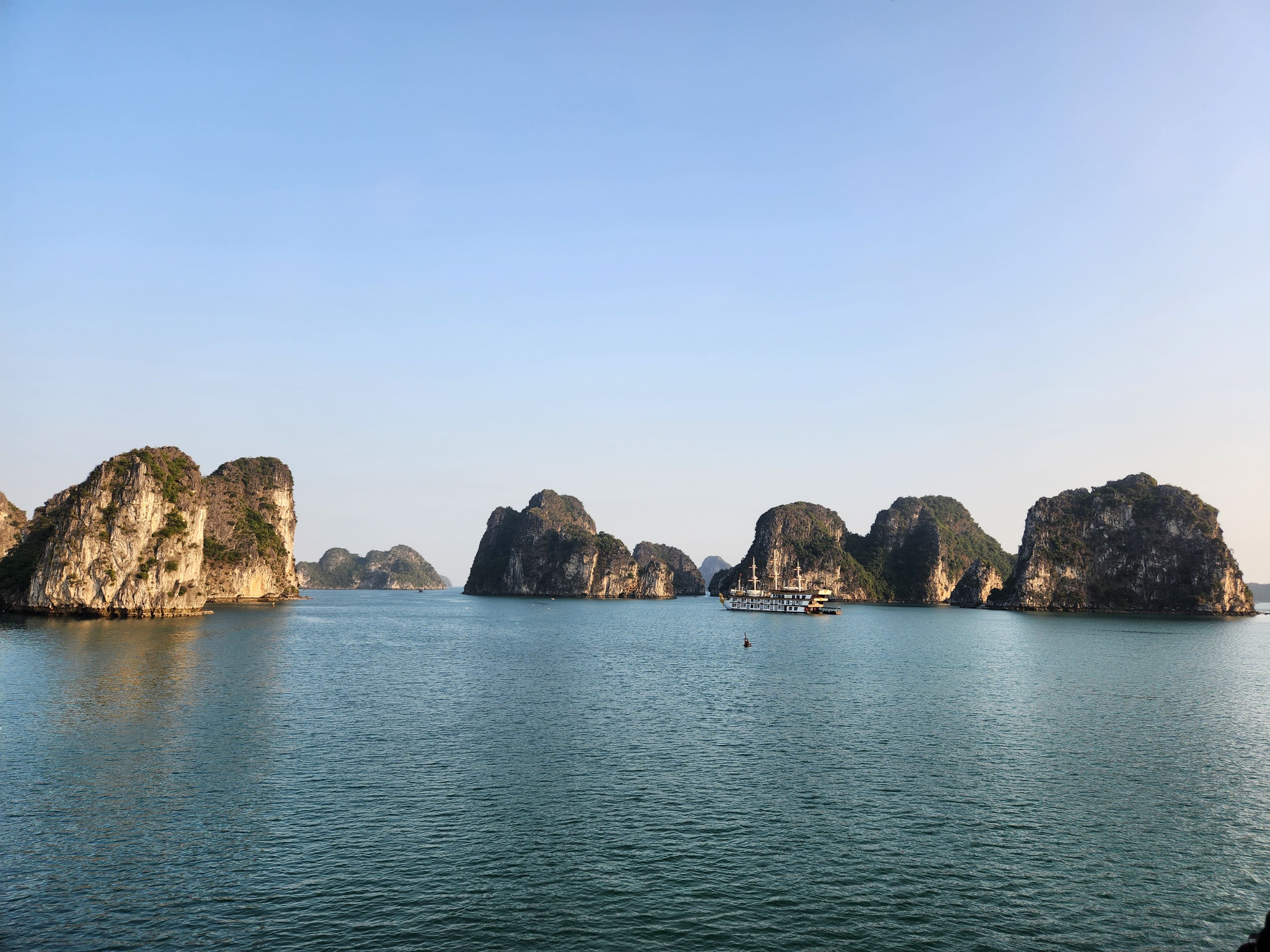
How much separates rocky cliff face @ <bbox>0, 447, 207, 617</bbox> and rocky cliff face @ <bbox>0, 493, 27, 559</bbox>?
33.2m

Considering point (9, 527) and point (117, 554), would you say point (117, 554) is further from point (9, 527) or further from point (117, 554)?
point (9, 527)

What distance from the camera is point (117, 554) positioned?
14638 cm

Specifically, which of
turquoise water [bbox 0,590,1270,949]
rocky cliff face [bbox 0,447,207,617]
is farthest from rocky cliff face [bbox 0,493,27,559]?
turquoise water [bbox 0,590,1270,949]

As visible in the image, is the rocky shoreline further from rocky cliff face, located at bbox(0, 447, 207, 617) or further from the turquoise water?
the turquoise water

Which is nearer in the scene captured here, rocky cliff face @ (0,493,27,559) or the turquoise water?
the turquoise water

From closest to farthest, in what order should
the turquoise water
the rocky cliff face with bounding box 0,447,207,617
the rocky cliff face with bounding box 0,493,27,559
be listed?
1. the turquoise water
2. the rocky cliff face with bounding box 0,447,207,617
3. the rocky cliff face with bounding box 0,493,27,559

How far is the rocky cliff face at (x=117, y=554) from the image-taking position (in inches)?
5669

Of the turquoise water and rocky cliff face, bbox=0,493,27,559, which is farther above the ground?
rocky cliff face, bbox=0,493,27,559

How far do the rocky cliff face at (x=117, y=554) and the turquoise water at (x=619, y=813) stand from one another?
3080 inches

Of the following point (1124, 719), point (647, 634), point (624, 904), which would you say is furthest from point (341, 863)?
point (647, 634)

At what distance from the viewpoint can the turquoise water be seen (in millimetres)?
27531

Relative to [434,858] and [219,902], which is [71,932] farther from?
[434,858]

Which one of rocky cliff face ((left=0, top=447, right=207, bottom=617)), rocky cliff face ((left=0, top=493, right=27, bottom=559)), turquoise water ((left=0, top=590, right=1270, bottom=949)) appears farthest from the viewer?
rocky cliff face ((left=0, top=493, right=27, bottom=559))

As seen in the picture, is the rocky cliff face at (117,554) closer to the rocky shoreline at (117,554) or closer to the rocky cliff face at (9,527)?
the rocky shoreline at (117,554)
